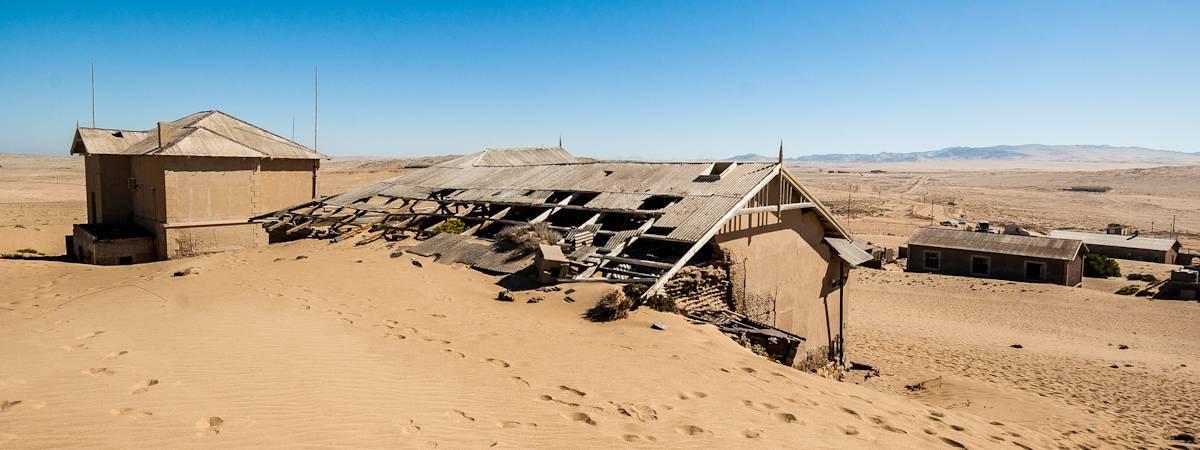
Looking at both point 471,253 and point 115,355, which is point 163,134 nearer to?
point 471,253

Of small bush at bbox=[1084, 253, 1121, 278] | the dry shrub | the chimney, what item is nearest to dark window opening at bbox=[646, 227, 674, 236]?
the dry shrub

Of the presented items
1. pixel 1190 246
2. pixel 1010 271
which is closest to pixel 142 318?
pixel 1010 271

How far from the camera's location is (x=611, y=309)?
37.9 ft

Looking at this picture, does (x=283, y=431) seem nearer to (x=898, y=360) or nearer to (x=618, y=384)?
(x=618, y=384)

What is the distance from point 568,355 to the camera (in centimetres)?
962

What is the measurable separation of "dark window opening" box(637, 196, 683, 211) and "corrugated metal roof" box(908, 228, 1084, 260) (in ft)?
90.0

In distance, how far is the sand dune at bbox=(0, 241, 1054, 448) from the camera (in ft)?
21.7

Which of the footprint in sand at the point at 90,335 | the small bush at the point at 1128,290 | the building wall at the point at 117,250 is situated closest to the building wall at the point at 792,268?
the footprint in sand at the point at 90,335

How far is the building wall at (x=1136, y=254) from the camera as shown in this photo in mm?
41750

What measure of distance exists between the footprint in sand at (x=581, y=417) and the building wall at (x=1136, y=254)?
45644 millimetres

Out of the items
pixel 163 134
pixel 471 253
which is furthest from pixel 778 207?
pixel 163 134

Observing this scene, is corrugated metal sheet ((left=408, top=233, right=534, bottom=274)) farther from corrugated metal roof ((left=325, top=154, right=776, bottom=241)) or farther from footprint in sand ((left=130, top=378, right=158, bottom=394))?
footprint in sand ((left=130, top=378, right=158, bottom=394))

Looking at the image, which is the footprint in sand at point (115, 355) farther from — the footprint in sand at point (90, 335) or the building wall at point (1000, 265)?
the building wall at point (1000, 265)

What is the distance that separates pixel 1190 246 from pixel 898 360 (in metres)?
47.9
